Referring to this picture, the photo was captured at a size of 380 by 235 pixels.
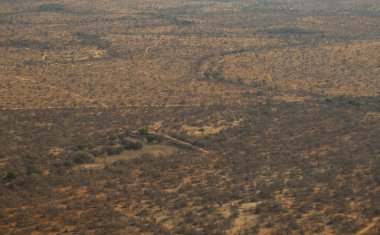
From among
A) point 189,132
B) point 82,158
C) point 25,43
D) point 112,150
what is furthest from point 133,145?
point 25,43

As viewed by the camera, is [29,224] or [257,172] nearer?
[29,224]

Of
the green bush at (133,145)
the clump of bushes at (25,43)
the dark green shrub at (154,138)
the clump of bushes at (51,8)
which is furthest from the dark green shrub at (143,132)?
the clump of bushes at (51,8)

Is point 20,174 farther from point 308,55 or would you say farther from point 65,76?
point 308,55

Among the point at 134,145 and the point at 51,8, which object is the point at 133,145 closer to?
the point at 134,145

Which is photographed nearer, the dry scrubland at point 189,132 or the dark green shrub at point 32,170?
the dry scrubland at point 189,132

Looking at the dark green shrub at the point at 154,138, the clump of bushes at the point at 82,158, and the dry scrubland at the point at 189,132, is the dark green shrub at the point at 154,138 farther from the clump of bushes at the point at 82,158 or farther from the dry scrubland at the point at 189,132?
the clump of bushes at the point at 82,158

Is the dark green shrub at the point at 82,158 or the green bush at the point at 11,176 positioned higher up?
the green bush at the point at 11,176

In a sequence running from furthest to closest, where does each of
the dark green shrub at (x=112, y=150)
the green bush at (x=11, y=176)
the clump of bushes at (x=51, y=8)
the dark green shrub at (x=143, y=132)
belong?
the clump of bushes at (x=51, y=8), the dark green shrub at (x=143, y=132), the dark green shrub at (x=112, y=150), the green bush at (x=11, y=176)

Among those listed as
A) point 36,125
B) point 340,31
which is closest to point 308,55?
point 340,31

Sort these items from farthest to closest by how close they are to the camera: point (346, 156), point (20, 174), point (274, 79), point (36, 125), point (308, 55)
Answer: point (308, 55) → point (274, 79) → point (36, 125) → point (346, 156) → point (20, 174)

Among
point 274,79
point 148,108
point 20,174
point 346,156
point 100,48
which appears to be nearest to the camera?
point 20,174
